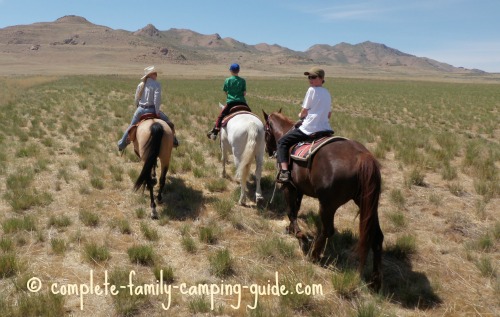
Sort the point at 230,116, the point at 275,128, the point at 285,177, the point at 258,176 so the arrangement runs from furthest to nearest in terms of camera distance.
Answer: the point at 230,116
the point at 258,176
the point at 275,128
the point at 285,177

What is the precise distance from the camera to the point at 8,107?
1880 cm

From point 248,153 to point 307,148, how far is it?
1.64 m

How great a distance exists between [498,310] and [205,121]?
560 inches

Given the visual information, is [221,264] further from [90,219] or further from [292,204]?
[90,219]

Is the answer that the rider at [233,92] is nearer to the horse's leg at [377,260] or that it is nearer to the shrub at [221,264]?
the shrub at [221,264]

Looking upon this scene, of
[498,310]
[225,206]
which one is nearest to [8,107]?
[225,206]

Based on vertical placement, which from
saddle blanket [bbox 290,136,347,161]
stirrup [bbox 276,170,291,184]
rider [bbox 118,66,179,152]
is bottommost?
stirrup [bbox 276,170,291,184]

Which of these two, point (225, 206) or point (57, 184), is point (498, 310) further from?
point (57, 184)

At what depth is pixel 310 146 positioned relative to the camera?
5254 mm

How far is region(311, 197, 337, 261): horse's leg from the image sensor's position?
4.60 m

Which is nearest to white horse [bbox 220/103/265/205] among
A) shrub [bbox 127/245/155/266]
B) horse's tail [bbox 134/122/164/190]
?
horse's tail [bbox 134/122/164/190]

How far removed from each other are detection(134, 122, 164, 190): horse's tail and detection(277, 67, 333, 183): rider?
7.67 feet

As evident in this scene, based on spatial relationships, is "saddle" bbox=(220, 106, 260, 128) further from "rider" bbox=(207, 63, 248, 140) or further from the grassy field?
A: the grassy field

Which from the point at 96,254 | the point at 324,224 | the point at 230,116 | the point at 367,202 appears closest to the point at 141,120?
A: the point at 230,116
